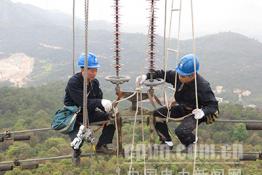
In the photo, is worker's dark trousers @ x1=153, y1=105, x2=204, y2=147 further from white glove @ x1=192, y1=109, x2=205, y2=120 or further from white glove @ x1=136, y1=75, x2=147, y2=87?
white glove @ x1=136, y1=75, x2=147, y2=87

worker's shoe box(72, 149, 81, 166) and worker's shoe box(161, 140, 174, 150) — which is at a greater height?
worker's shoe box(161, 140, 174, 150)

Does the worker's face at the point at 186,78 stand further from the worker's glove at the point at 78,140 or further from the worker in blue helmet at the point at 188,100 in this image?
the worker's glove at the point at 78,140

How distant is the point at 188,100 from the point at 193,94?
0.12m

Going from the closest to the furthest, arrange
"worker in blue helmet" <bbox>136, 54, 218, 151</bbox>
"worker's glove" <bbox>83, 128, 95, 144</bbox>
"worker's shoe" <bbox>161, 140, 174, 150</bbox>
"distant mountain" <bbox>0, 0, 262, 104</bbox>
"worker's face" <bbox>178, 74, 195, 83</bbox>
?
"worker's glove" <bbox>83, 128, 95, 144</bbox>
"worker in blue helmet" <bbox>136, 54, 218, 151</bbox>
"worker's face" <bbox>178, 74, 195, 83</bbox>
"worker's shoe" <bbox>161, 140, 174, 150</bbox>
"distant mountain" <bbox>0, 0, 262, 104</bbox>

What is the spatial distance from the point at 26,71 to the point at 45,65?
7554 millimetres

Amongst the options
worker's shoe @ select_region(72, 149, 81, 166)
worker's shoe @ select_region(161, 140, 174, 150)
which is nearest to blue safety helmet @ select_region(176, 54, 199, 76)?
worker's shoe @ select_region(161, 140, 174, 150)

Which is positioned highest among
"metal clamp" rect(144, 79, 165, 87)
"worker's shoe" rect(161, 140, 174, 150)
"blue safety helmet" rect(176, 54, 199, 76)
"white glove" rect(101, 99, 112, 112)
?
"blue safety helmet" rect(176, 54, 199, 76)

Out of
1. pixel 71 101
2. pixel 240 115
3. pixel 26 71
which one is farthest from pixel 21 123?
pixel 26 71

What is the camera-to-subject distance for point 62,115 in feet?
16.5

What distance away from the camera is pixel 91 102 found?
4832mm

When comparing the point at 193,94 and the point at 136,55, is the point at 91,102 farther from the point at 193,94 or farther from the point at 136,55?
the point at 136,55

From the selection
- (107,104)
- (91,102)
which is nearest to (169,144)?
(107,104)

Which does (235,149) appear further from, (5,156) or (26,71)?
(26,71)

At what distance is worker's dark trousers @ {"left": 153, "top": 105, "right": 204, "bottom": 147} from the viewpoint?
15.4 feet
